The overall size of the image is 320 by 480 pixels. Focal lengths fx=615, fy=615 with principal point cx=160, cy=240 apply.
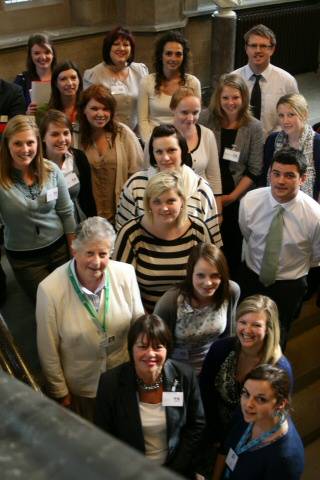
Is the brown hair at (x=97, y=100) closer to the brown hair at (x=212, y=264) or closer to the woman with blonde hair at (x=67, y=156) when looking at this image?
the woman with blonde hair at (x=67, y=156)

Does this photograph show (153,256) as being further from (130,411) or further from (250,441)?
(250,441)

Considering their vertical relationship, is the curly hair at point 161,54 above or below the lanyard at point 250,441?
above

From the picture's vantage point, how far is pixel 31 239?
3189 mm

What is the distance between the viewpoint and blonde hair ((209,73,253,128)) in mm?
3900

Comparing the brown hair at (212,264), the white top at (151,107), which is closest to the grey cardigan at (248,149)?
the white top at (151,107)

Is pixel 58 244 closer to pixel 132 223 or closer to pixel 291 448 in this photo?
pixel 132 223

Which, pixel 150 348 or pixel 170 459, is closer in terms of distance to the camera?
pixel 150 348

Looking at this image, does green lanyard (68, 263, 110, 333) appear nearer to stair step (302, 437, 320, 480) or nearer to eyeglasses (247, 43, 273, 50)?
stair step (302, 437, 320, 480)

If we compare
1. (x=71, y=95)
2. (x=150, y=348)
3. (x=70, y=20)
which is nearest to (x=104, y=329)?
(x=150, y=348)

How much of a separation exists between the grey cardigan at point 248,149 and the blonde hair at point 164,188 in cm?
101

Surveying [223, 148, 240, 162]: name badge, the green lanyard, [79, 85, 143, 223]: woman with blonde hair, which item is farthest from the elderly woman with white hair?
[223, 148, 240, 162]: name badge

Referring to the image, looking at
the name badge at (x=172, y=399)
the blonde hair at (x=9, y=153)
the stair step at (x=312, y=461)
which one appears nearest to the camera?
the name badge at (x=172, y=399)

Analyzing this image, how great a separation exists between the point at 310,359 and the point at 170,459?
189cm

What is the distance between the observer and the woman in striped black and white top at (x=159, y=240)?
118 inches
